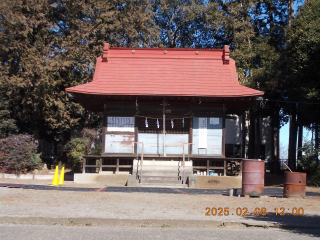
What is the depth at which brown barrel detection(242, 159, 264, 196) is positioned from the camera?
13.3 m

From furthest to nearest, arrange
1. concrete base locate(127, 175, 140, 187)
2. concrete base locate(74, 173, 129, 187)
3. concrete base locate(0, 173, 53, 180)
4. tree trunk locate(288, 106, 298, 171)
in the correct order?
tree trunk locate(288, 106, 298, 171) < concrete base locate(0, 173, 53, 180) < concrete base locate(74, 173, 129, 187) < concrete base locate(127, 175, 140, 187)

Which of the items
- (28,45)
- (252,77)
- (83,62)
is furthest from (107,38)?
(252,77)

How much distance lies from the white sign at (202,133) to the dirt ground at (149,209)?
6.59 meters

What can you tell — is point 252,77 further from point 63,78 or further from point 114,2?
point 63,78

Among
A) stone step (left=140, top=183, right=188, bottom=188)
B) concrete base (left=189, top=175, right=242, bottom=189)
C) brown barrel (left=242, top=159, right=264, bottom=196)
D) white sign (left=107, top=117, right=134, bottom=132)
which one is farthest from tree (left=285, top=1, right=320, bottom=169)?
white sign (left=107, top=117, right=134, bottom=132)

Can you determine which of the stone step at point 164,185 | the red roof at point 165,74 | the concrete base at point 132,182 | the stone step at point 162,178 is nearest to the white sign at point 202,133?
the red roof at point 165,74

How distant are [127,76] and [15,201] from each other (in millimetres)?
10734

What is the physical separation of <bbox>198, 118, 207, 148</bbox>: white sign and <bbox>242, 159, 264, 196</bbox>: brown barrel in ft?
21.3

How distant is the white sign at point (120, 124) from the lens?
19922 millimetres

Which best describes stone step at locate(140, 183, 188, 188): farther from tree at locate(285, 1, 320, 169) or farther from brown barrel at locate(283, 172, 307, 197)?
tree at locate(285, 1, 320, 169)

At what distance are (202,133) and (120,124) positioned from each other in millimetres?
4338

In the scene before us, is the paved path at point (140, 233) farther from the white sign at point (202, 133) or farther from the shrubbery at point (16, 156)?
the shrubbery at point (16, 156)

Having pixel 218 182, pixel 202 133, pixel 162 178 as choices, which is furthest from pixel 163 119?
pixel 218 182

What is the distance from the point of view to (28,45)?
2533 centimetres
